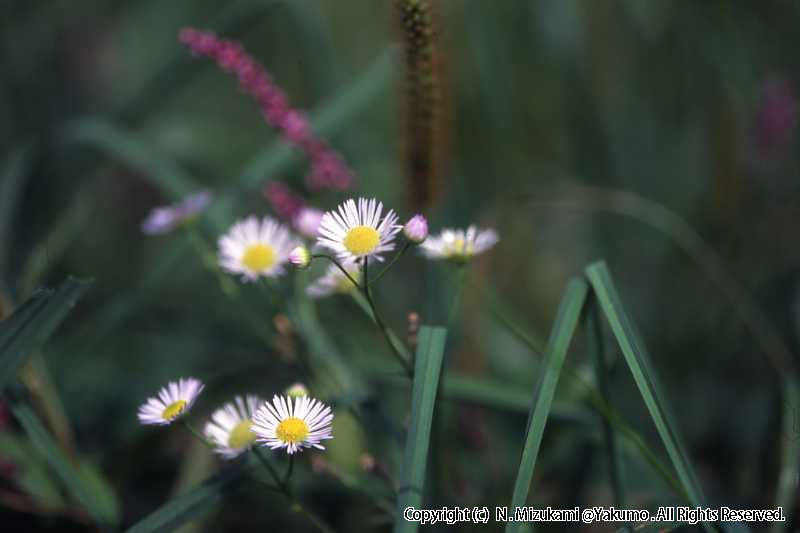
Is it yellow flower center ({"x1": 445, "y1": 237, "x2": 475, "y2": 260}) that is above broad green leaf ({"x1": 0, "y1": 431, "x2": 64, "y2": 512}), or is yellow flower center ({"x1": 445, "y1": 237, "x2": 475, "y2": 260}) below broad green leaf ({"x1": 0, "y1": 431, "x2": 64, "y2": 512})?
above

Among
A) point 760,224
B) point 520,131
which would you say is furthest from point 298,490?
point 520,131

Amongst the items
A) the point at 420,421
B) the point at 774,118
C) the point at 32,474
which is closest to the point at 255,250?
the point at 420,421

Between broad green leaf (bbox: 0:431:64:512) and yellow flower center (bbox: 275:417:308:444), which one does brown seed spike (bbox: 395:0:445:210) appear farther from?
broad green leaf (bbox: 0:431:64:512)

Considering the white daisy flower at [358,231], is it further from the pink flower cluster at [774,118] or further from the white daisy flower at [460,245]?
the pink flower cluster at [774,118]

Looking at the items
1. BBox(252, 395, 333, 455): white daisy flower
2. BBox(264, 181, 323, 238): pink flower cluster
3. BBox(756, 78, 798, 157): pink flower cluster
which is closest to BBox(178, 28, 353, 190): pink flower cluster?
BBox(264, 181, 323, 238): pink flower cluster

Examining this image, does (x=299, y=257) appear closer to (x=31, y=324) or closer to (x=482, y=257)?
(x=31, y=324)
